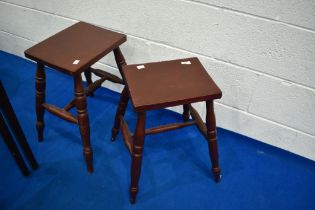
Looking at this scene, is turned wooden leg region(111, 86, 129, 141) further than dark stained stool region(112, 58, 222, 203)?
Yes

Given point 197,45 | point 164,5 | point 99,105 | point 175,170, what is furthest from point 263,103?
point 99,105

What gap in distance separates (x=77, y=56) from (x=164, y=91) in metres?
0.41

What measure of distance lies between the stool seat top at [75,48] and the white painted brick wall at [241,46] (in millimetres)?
235

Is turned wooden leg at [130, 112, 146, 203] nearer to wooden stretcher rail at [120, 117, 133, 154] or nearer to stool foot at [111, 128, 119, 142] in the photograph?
wooden stretcher rail at [120, 117, 133, 154]

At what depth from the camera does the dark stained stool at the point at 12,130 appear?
1145 millimetres

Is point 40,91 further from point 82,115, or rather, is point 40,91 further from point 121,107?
point 121,107

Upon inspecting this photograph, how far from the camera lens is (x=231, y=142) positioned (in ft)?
5.24

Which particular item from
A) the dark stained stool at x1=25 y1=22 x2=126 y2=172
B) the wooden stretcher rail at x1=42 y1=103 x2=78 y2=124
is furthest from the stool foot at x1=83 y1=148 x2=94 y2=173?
the wooden stretcher rail at x1=42 y1=103 x2=78 y2=124

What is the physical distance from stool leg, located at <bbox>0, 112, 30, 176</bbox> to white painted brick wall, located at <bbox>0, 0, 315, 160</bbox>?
2.45 ft

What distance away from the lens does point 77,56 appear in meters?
1.14

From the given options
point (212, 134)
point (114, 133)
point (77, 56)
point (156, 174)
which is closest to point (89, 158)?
point (114, 133)

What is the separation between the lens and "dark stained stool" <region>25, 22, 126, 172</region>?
1.11m

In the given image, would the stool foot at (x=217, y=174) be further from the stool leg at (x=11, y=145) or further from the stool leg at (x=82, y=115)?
the stool leg at (x=11, y=145)

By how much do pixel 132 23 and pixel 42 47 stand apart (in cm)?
50
